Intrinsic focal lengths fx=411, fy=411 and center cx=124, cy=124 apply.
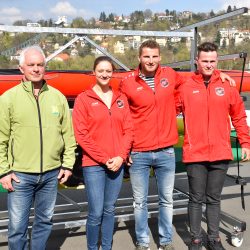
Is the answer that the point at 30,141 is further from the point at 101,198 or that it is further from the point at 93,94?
the point at 101,198

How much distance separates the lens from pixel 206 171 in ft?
12.1

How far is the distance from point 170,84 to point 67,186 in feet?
4.93

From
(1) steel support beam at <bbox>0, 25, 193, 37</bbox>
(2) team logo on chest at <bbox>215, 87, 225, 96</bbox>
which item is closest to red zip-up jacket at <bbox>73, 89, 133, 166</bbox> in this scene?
(2) team logo on chest at <bbox>215, 87, 225, 96</bbox>

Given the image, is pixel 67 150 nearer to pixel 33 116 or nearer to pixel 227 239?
pixel 33 116

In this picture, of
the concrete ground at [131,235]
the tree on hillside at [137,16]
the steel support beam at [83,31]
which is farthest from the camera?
the tree on hillside at [137,16]

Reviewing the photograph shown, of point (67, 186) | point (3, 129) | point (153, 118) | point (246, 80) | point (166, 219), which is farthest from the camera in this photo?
point (246, 80)

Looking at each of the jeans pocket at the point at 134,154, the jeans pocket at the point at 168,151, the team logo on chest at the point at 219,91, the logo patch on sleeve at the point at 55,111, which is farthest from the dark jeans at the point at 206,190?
the logo patch on sleeve at the point at 55,111

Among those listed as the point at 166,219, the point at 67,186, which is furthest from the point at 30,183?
the point at 166,219

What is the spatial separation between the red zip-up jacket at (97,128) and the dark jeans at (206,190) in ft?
2.41

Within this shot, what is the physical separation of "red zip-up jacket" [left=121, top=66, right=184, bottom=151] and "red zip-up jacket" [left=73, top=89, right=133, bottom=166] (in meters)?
0.24

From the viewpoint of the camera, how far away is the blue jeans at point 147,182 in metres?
3.63

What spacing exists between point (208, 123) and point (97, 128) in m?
0.99

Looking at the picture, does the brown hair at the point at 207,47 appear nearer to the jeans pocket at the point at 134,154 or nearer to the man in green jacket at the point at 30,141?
the jeans pocket at the point at 134,154

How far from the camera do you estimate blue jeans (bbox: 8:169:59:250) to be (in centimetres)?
305
